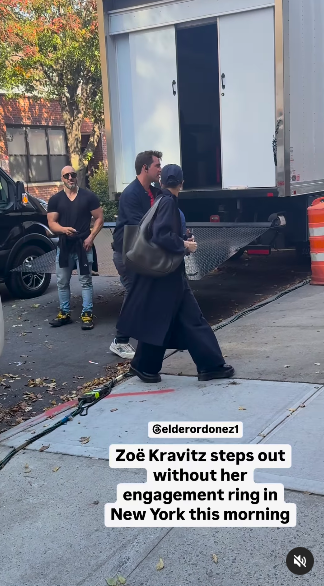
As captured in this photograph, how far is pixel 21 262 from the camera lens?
994cm

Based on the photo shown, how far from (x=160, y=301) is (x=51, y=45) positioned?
49.8ft

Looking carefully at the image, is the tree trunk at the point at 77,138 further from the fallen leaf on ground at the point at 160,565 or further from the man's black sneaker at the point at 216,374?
the fallen leaf on ground at the point at 160,565

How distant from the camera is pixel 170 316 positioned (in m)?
5.27

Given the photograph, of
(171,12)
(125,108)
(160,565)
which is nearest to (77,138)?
(125,108)

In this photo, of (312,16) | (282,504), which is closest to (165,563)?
(282,504)

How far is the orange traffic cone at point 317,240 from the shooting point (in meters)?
9.30

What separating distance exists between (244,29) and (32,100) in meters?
15.6

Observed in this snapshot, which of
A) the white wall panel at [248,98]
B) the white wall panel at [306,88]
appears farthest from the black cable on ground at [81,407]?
the white wall panel at [306,88]

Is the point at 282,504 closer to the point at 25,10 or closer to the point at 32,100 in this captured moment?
the point at 25,10

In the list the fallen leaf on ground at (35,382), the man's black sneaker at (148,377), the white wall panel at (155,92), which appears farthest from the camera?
the white wall panel at (155,92)

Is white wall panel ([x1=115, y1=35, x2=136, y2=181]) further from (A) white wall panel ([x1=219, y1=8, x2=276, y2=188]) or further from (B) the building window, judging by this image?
(B) the building window

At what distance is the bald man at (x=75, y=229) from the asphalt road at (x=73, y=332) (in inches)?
21.8

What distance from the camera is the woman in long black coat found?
17.2 ft

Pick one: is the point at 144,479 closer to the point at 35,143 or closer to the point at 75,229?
the point at 75,229
